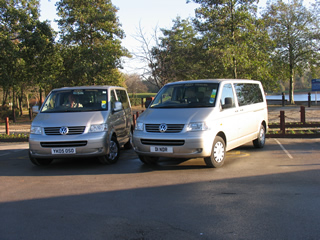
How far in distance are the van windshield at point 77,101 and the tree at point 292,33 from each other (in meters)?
29.3

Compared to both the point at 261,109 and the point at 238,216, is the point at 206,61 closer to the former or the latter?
the point at 261,109

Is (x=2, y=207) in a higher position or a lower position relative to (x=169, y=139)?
lower

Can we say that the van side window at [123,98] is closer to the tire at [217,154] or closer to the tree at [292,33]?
the tire at [217,154]

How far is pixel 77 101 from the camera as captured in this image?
349 inches

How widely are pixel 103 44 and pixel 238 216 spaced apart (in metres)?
23.8

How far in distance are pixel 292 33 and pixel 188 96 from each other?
3100cm

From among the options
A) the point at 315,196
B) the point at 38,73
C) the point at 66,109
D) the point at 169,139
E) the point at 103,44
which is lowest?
the point at 315,196

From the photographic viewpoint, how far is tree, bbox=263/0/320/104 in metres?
35.1

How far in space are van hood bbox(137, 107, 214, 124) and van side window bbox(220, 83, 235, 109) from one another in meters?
0.58

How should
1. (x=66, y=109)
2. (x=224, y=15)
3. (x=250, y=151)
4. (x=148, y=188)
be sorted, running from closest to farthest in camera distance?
1. (x=148, y=188)
2. (x=66, y=109)
3. (x=250, y=151)
4. (x=224, y=15)

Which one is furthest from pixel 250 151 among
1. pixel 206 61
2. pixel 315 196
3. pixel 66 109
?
pixel 206 61

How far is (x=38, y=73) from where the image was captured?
25.7 metres

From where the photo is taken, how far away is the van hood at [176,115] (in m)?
7.29

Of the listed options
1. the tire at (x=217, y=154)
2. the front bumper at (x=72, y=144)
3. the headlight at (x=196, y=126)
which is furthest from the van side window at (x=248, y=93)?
the front bumper at (x=72, y=144)
